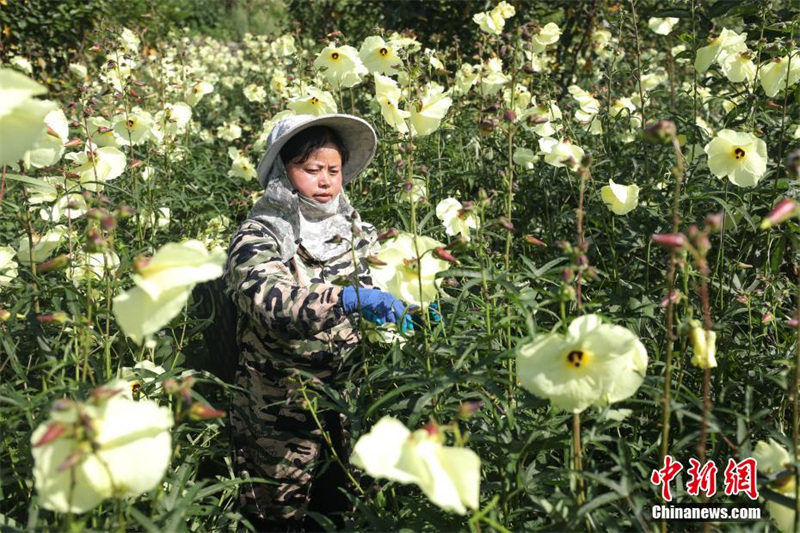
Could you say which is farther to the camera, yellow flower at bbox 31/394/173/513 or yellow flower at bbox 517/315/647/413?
yellow flower at bbox 517/315/647/413

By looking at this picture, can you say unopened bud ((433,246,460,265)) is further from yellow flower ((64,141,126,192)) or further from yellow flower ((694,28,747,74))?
yellow flower ((694,28,747,74))

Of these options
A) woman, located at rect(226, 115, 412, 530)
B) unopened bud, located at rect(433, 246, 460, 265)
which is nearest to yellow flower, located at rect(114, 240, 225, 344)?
unopened bud, located at rect(433, 246, 460, 265)

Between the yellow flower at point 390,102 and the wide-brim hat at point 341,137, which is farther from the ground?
the yellow flower at point 390,102

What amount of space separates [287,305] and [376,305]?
28cm

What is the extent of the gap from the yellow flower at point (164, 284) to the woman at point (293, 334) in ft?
3.33

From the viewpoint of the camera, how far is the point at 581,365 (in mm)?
1451

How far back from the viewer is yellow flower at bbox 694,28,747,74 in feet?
9.98

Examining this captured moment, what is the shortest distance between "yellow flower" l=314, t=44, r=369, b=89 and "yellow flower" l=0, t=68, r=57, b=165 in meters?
2.12

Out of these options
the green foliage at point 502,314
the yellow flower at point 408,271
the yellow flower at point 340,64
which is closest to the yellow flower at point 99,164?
the green foliage at point 502,314

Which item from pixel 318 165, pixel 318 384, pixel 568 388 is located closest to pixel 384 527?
pixel 318 384

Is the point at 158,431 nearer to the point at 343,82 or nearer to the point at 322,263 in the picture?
the point at 322,263

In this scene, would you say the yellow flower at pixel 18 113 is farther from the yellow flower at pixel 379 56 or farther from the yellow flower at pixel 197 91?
the yellow flower at pixel 197 91

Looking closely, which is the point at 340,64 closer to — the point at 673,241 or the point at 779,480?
the point at 673,241

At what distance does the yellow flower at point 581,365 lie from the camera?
140 cm
